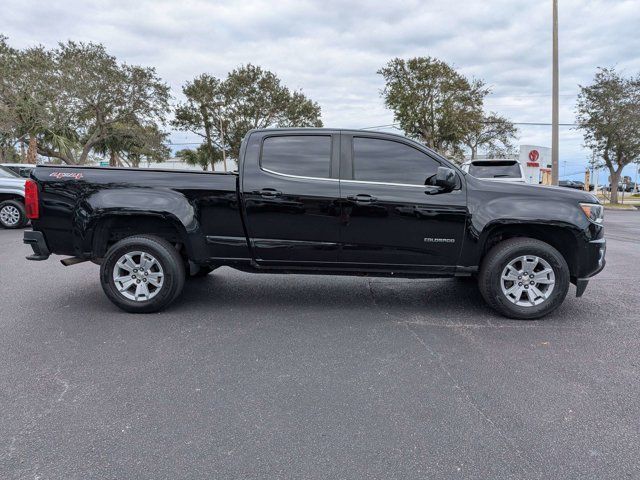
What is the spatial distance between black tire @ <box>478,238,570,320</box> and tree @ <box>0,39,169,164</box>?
25883mm

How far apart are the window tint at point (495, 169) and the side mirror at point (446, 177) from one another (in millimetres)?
8315

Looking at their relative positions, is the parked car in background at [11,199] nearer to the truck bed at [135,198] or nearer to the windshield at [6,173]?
the windshield at [6,173]

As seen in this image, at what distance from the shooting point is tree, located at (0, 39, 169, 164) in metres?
25.1

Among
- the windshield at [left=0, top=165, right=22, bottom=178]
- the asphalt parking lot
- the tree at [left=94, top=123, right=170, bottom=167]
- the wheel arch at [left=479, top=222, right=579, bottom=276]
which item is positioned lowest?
the asphalt parking lot

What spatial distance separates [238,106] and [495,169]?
32.3m

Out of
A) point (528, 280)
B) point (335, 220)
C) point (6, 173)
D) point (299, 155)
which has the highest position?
point (6, 173)

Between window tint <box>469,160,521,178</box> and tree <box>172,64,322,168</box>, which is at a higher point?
tree <box>172,64,322,168</box>

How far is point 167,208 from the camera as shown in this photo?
484 centimetres

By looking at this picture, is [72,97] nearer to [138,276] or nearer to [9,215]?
[9,215]

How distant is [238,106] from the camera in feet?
135

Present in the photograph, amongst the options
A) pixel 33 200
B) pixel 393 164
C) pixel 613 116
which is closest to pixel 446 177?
pixel 393 164

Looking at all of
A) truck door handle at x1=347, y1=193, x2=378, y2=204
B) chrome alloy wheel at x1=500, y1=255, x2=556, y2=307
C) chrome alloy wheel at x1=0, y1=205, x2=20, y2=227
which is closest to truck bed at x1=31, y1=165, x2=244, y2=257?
truck door handle at x1=347, y1=193, x2=378, y2=204

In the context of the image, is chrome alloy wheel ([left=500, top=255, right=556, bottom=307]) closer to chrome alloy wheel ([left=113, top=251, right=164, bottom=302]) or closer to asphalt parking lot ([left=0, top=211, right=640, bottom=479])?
asphalt parking lot ([left=0, top=211, right=640, bottom=479])

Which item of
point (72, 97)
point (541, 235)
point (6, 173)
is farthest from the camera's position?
point (72, 97)
